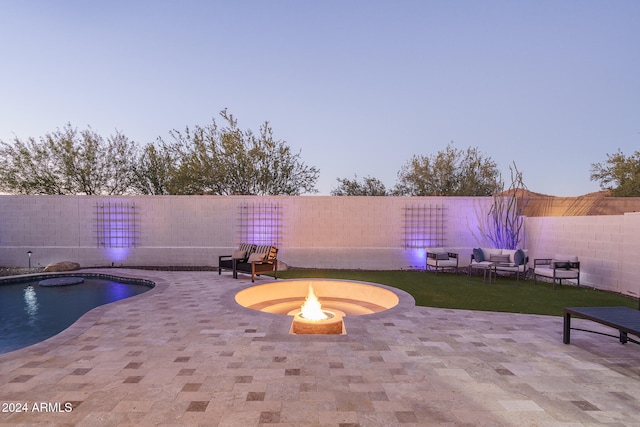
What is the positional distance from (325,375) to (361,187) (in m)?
19.2

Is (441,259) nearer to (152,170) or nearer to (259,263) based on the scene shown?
(259,263)

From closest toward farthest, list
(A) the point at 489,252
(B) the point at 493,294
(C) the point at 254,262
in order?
(B) the point at 493,294 → (C) the point at 254,262 → (A) the point at 489,252

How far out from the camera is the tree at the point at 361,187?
21.2 m

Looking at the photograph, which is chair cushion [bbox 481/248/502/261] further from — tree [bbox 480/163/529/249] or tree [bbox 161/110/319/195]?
tree [bbox 161/110/319/195]

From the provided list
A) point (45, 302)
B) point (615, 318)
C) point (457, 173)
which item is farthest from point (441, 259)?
point (457, 173)

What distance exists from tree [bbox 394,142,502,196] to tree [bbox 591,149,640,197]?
670 centimetres

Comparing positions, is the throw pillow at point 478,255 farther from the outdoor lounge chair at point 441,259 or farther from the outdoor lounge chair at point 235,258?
the outdoor lounge chair at point 235,258

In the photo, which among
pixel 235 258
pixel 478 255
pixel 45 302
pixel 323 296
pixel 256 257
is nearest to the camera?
pixel 45 302

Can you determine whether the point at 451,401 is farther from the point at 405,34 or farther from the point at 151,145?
the point at 151,145

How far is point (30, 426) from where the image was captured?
6.88 feet

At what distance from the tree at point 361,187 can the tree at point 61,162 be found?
42.8ft

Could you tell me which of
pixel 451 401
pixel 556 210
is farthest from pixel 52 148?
pixel 556 210

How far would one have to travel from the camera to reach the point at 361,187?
21547 mm

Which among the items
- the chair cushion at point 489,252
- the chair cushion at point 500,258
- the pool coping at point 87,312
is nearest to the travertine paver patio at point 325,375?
the pool coping at point 87,312
